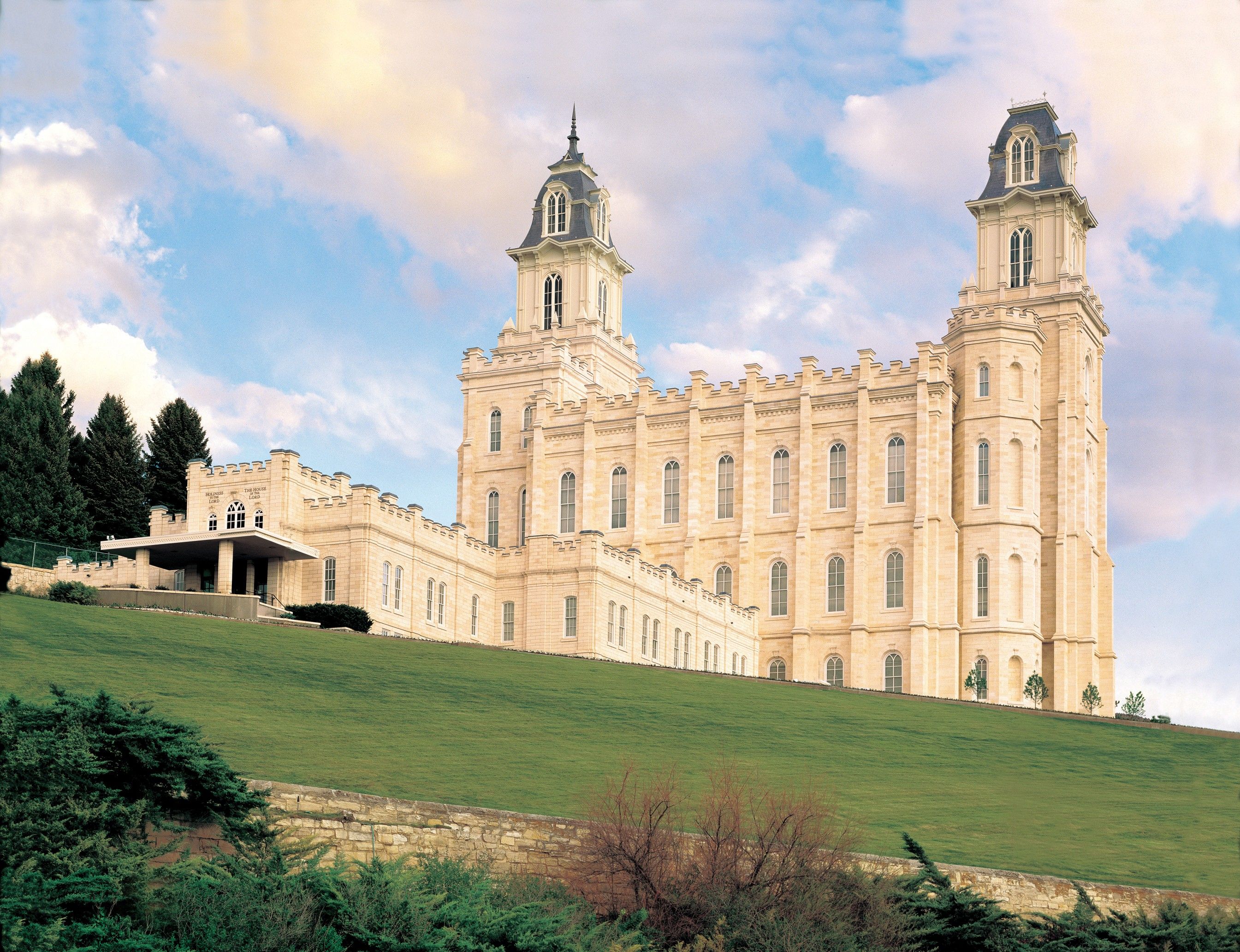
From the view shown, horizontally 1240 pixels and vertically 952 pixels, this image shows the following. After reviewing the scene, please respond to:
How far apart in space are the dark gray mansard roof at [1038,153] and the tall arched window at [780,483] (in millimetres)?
17072

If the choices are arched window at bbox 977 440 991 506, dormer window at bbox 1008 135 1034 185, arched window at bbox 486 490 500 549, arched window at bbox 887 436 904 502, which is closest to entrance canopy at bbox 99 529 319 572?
arched window at bbox 486 490 500 549

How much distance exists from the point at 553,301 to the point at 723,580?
21120 millimetres

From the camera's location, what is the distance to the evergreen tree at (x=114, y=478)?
254 ft

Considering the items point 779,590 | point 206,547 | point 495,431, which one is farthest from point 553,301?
point 206,547

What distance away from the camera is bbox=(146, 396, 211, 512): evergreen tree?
81.7m

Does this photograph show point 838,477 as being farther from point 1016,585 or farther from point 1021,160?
point 1021,160

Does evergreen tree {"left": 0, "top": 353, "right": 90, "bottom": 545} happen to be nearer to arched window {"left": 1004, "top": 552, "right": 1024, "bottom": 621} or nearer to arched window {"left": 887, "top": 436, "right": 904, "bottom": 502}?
arched window {"left": 887, "top": 436, "right": 904, "bottom": 502}

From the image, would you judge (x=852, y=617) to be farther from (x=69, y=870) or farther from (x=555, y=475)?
(x=69, y=870)

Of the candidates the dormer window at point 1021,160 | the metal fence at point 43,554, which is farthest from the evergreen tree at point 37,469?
the dormer window at point 1021,160

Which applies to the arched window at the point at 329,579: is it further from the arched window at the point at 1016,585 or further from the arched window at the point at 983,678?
the arched window at the point at 1016,585

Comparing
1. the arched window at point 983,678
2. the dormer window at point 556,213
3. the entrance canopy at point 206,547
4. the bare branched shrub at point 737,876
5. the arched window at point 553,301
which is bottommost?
the bare branched shrub at point 737,876

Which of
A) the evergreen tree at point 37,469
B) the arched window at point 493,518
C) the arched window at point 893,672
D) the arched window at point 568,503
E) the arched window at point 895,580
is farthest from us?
the arched window at point 493,518

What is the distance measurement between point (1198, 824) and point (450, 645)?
21882 mm

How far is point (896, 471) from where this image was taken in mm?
75750
